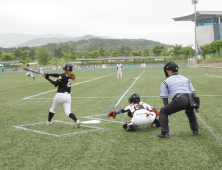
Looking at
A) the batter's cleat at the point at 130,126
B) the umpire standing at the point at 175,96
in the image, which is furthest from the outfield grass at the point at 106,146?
the umpire standing at the point at 175,96

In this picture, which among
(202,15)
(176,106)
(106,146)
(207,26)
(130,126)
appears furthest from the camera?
(207,26)

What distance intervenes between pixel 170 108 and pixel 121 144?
1.26 m

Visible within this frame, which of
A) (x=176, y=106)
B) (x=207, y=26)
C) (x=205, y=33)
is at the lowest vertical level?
(x=176, y=106)

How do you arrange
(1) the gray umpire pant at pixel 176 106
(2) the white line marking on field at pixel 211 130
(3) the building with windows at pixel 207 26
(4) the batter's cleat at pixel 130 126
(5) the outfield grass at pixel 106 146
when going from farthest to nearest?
(3) the building with windows at pixel 207 26 → (4) the batter's cleat at pixel 130 126 → (2) the white line marking on field at pixel 211 130 → (1) the gray umpire pant at pixel 176 106 → (5) the outfield grass at pixel 106 146

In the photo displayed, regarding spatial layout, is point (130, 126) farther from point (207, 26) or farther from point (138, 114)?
point (207, 26)

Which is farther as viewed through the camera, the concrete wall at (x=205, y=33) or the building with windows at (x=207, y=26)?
the concrete wall at (x=205, y=33)

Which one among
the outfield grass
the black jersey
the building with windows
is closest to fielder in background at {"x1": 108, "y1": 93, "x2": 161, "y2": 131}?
the outfield grass

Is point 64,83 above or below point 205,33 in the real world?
below

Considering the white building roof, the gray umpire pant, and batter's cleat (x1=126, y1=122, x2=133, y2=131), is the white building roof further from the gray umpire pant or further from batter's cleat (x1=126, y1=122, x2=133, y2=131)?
the gray umpire pant

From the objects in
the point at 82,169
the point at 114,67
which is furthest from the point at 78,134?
the point at 114,67

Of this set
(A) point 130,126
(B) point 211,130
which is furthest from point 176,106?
(B) point 211,130

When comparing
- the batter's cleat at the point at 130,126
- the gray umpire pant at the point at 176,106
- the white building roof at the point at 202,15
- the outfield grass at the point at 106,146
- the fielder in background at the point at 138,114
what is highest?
the white building roof at the point at 202,15

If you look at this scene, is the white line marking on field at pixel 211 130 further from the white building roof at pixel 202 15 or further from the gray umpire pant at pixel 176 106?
the white building roof at pixel 202 15

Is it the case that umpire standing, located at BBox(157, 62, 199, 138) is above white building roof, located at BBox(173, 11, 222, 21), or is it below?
below
